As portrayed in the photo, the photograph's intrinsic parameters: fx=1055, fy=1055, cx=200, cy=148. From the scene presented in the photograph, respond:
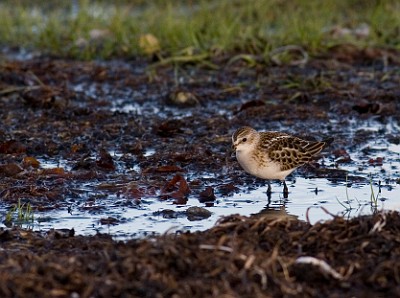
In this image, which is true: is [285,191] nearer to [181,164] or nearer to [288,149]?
[288,149]

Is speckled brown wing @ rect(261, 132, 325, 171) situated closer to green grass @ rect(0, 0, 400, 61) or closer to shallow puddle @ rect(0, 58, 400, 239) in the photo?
shallow puddle @ rect(0, 58, 400, 239)

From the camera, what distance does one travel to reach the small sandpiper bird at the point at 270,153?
28.9 feet

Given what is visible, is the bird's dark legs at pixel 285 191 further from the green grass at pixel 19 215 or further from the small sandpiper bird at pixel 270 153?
the green grass at pixel 19 215

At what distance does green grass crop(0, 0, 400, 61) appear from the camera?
44.4ft

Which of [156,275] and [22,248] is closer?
[156,275]

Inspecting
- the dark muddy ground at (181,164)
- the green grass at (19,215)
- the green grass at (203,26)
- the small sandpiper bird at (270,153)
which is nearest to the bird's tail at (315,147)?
the small sandpiper bird at (270,153)

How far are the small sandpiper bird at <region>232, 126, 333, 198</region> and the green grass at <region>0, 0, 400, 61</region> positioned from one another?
163 inches

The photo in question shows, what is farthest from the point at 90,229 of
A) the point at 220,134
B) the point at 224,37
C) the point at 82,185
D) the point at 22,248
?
the point at 224,37

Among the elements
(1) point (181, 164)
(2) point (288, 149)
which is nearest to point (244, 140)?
(2) point (288, 149)

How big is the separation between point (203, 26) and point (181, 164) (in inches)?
185

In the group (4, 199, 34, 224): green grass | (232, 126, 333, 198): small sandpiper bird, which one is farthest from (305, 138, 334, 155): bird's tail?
(4, 199, 34, 224): green grass

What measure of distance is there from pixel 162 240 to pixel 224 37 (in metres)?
7.68

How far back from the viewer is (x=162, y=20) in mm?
14680

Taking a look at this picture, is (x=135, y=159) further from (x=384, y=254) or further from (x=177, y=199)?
(x=384, y=254)
